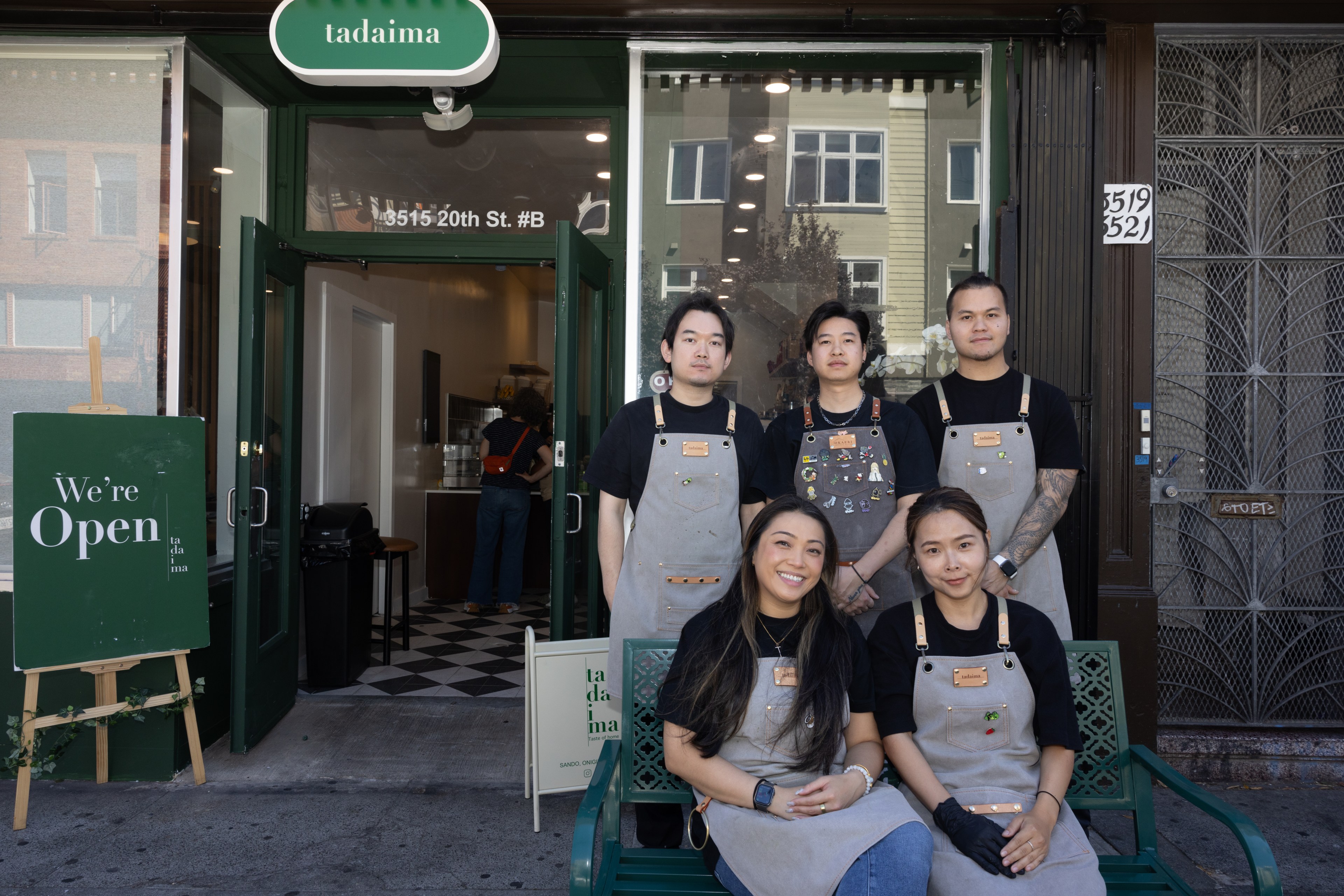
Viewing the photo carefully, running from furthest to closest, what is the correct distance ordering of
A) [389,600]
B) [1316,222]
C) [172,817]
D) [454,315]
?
[454,315]
[389,600]
[1316,222]
[172,817]

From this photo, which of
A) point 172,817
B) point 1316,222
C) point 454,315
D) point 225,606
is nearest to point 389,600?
point 225,606

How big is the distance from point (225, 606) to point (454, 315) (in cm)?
527

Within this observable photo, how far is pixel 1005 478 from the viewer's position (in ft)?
8.41

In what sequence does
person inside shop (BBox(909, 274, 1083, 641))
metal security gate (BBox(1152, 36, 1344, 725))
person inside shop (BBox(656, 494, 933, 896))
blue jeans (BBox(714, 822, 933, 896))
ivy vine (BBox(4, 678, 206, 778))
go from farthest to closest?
metal security gate (BBox(1152, 36, 1344, 725)), ivy vine (BBox(4, 678, 206, 778)), person inside shop (BBox(909, 274, 1083, 641)), person inside shop (BBox(656, 494, 933, 896)), blue jeans (BBox(714, 822, 933, 896))

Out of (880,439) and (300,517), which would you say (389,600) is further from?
(880,439)

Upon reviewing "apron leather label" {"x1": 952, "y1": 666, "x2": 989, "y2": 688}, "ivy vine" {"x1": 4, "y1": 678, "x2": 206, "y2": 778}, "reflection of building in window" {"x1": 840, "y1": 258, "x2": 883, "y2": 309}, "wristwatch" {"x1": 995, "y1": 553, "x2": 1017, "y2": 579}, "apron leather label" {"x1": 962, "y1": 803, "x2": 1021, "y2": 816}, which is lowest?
"ivy vine" {"x1": 4, "y1": 678, "x2": 206, "y2": 778}

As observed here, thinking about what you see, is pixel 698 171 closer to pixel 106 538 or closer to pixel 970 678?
pixel 970 678

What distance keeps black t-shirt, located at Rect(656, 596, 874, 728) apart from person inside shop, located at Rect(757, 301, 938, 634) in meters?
0.44

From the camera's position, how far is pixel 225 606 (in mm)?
3852

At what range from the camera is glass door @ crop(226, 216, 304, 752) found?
357cm

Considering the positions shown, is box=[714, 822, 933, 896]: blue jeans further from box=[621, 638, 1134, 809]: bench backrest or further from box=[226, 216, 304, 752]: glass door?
box=[226, 216, 304, 752]: glass door

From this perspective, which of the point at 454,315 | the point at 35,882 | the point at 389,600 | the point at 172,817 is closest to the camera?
the point at 35,882

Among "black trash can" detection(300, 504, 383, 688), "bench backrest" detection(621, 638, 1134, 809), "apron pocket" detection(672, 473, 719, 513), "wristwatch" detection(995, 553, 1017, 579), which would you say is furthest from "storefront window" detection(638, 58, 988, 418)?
"black trash can" detection(300, 504, 383, 688)

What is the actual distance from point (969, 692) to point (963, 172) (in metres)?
2.58
